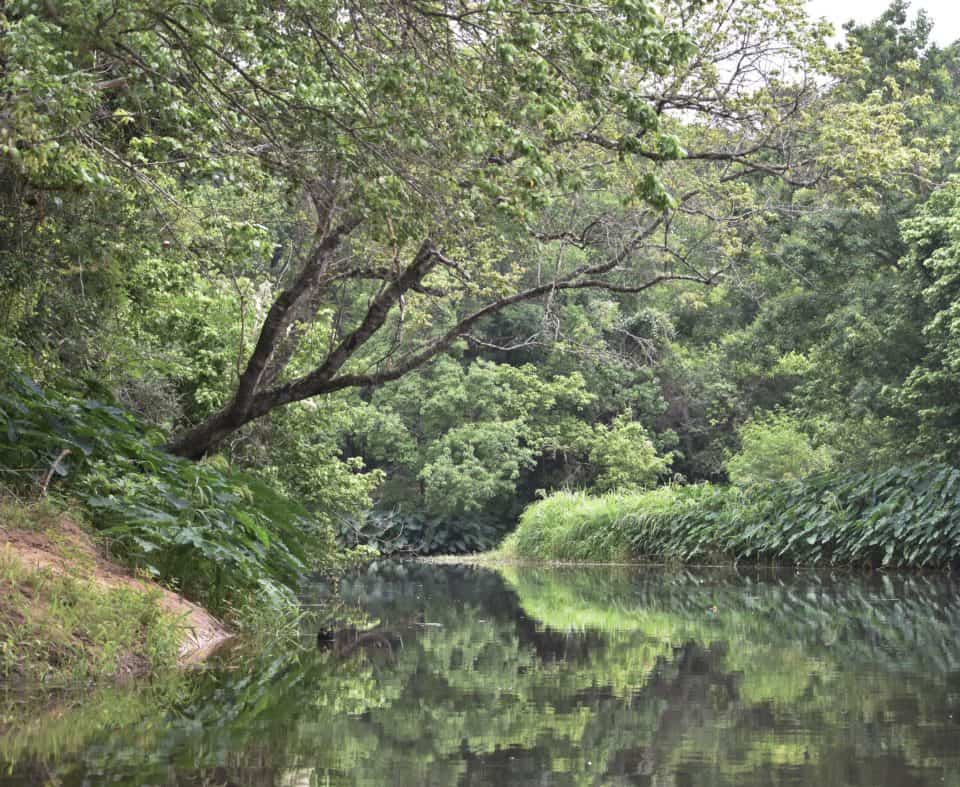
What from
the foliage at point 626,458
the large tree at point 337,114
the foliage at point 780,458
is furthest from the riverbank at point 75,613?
the foliage at point 626,458

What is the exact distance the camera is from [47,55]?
5.56 meters

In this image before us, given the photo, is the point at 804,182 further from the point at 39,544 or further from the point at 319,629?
the point at 39,544

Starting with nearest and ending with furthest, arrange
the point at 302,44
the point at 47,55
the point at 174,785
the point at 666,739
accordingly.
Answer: the point at 174,785
the point at 666,739
the point at 47,55
the point at 302,44

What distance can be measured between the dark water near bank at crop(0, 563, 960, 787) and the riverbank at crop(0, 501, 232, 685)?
1.35ft

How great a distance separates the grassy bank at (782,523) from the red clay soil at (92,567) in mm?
13336

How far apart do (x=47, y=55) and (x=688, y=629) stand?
6017 millimetres

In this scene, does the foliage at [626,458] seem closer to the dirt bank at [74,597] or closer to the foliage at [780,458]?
the foliage at [780,458]

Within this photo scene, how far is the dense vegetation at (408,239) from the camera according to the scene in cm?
714

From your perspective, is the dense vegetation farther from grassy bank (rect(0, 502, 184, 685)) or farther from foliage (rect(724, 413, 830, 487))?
grassy bank (rect(0, 502, 184, 685))

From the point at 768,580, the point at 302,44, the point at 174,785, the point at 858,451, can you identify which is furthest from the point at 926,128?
the point at 174,785

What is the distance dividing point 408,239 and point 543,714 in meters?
5.10

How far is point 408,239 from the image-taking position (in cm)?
927

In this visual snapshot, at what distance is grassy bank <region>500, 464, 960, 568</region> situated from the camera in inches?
725

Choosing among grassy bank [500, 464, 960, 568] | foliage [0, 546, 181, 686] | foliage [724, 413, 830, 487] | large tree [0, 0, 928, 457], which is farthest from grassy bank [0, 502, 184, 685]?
foliage [724, 413, 830, 487]
